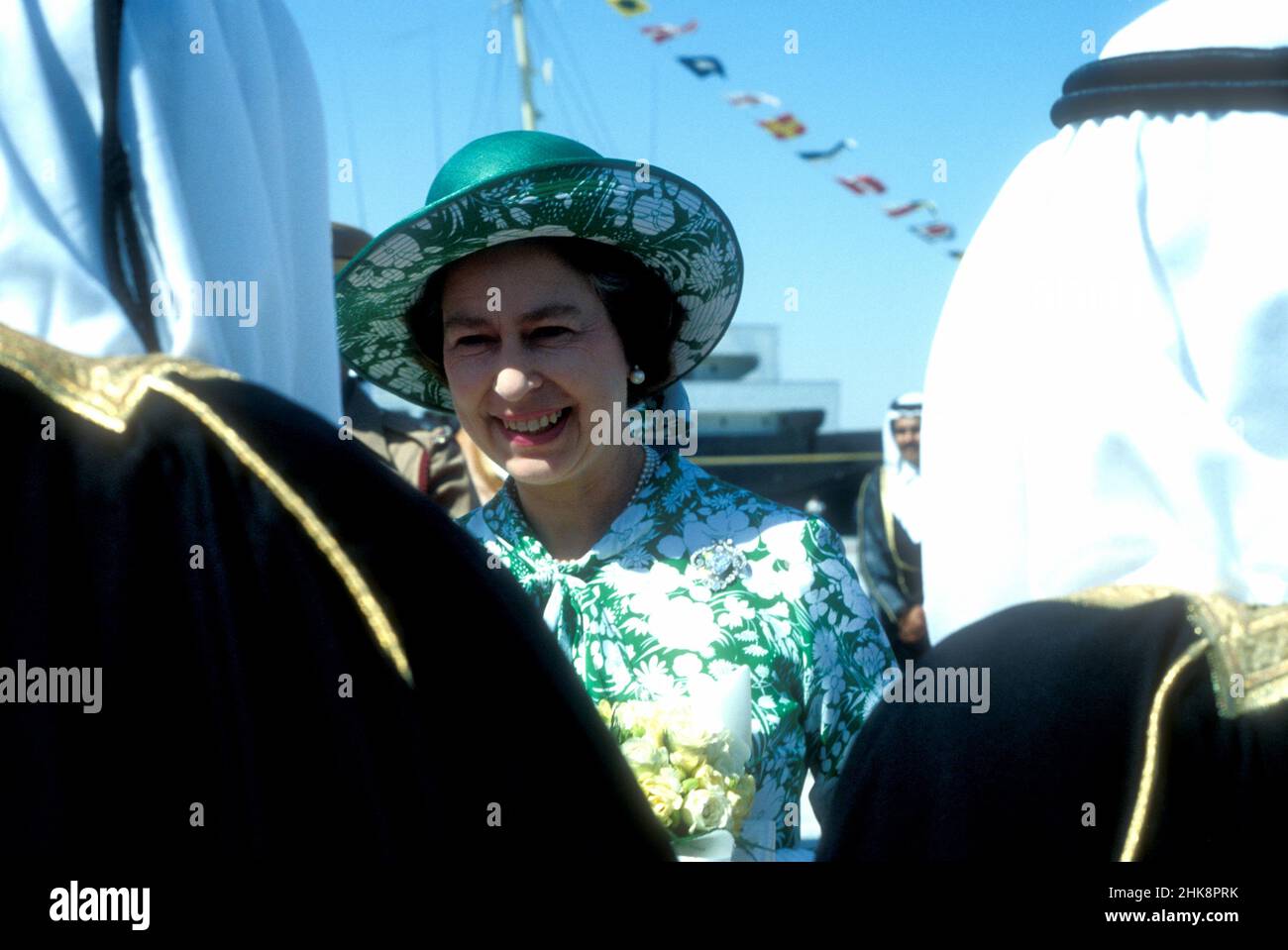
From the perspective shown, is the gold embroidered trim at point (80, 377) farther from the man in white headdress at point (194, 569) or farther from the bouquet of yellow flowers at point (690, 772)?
the bouquet of yellow flowers at point (690, 772)

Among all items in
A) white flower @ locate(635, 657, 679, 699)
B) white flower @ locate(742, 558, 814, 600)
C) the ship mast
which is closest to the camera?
white flower @ locate(635, 657, 679, 699)

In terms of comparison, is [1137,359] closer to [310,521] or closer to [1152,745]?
[1152,745]

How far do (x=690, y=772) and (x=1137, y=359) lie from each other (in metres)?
0.89

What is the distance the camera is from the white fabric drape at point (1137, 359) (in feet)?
4.05

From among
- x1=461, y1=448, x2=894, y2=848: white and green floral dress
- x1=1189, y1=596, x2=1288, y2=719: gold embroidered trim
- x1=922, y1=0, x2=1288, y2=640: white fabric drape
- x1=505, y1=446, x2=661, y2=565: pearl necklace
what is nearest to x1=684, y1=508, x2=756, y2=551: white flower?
x1=461, y1=448, x2=894, y2=848: white and green floral dress

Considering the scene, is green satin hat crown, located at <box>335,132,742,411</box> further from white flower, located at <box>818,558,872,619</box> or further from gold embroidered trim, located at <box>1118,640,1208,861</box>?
gold embroidered trim, located at <box>1118,640,1208,861</box>

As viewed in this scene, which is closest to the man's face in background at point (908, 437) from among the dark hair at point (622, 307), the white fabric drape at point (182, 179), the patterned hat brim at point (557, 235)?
the patterned hat brim at point (557, 235)

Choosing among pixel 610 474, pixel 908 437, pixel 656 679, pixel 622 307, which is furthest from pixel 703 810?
pixel 908 437

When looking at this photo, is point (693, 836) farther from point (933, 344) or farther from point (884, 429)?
point (884, 429)

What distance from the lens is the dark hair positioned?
226 cm

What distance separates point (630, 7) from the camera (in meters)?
7.85

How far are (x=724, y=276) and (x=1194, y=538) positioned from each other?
133 centimetres

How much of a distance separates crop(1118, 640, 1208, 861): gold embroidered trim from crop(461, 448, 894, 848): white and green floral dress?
2.98 feet
